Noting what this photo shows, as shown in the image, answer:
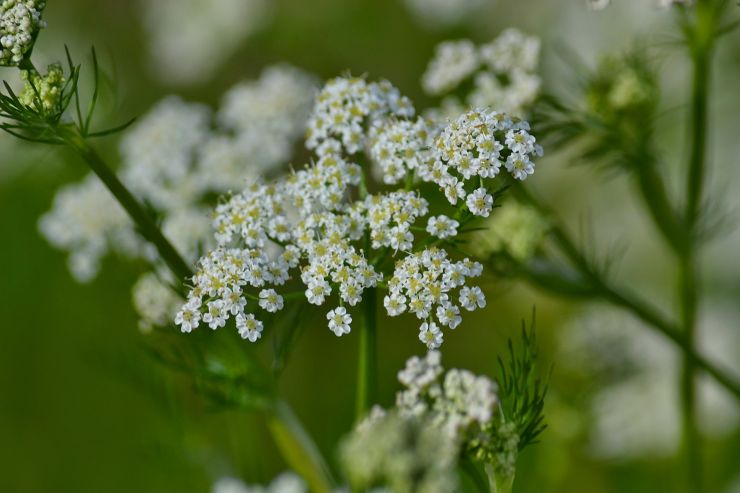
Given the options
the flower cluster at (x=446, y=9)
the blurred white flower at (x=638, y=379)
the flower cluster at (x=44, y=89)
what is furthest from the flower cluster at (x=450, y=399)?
the flower cluster at (x=446, y=9)

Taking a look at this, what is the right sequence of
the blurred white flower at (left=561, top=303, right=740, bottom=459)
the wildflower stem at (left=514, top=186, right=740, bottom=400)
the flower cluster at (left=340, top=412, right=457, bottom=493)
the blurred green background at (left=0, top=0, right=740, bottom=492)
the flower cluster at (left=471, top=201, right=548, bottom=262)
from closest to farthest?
the flower cluster at (left=340, top=412, right=457, bottom=493)
the wildflower stem at (left=514, top=186, right=740, bottom=400)
the flower cluster at (left=471, top=201, right=548, bottom=262)
the blurred white flower at (left=561, top=303, right=740, bottom=459)
the blurred green background at (left=0, top=0, right=740, bottom=492)

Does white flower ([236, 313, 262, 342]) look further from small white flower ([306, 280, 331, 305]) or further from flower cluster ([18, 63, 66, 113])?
flower cluster ([18, 63, 66, 113])

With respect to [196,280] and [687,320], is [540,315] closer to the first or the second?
[687,320]

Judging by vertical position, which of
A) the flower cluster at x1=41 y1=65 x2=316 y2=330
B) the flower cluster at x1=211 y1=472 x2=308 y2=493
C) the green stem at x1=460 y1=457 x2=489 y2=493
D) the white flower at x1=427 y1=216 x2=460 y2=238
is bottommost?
the green stem at x1=460 y1=457 x2=489 y2=493

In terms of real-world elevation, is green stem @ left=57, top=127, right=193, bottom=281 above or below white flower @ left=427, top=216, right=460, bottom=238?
above

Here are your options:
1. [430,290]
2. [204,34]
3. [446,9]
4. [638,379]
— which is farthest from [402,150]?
[204,34]

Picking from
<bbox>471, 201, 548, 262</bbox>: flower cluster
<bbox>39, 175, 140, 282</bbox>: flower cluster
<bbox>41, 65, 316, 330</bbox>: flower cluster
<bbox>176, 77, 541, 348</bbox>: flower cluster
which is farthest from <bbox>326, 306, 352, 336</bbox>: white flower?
<bbox>39, 175, 140, 282</bbox>: flower cluster

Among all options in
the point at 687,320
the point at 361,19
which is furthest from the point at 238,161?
the point at 361,19
